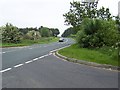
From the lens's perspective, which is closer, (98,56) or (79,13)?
(98,56)

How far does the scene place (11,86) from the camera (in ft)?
28.1

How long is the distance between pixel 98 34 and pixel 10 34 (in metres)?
31.3

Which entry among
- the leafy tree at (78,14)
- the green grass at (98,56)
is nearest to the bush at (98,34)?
the green grass at (98,56)

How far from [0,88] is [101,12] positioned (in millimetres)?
44355

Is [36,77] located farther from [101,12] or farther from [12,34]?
[12,34]

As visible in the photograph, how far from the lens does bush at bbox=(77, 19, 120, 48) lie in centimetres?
2811

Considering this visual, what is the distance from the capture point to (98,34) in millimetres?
28547

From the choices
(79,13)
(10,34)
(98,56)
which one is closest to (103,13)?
(79,13)

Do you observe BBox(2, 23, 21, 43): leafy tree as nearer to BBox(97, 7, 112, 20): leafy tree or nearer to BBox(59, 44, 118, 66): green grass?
BBox(97, 7, 112, 20): leafy tree

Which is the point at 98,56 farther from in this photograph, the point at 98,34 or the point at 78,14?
the point at 78,14

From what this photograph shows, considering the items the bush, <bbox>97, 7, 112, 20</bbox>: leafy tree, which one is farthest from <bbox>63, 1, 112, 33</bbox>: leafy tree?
the bush

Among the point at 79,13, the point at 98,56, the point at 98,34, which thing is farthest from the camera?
the point at 79,13

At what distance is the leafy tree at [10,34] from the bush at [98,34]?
27.8 m

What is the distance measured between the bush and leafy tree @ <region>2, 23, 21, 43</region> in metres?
27.8
